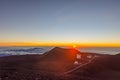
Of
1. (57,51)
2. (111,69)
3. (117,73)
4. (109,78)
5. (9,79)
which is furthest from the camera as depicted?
(57,51)

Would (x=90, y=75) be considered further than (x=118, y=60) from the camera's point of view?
No

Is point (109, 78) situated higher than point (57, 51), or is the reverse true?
point (57, 51)

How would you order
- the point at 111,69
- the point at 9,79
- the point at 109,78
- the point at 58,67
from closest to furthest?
the point at 9,79
the point at 109,78
the point at 111,69
the point at 58,67

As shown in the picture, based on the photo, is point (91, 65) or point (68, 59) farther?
point (68, 59)

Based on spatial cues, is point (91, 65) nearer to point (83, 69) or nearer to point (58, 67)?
point (83, 69)

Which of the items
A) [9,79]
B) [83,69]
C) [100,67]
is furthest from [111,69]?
[9,79]

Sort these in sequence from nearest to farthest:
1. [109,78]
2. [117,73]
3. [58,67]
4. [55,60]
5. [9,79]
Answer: [9,79]
[109,78]
[117,73]
[58,67]
[55,60]

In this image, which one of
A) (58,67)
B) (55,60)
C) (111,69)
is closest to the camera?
(111,69)

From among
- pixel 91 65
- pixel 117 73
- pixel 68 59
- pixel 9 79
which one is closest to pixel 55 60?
pixel 68 59

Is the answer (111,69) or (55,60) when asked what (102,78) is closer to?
(111,69)
